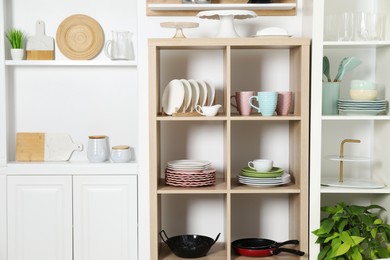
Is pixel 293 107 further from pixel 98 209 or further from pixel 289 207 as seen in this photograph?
pixel 98 209

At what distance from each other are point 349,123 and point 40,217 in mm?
1764

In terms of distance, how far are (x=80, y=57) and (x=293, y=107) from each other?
3.96 feet

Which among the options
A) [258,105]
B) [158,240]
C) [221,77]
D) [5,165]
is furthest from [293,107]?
[5,165]

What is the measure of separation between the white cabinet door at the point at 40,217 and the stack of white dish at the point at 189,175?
57 cm

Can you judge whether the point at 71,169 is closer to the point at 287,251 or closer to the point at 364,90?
the point at 287,251

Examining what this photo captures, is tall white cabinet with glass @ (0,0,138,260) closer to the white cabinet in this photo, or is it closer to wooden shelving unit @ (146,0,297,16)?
the white cabinet

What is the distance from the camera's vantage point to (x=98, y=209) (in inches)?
140

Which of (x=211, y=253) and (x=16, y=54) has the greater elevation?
(x=16, y=54)

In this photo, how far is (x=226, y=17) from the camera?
11.0 feet

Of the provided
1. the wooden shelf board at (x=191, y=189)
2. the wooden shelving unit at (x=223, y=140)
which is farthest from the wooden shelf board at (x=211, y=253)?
the wooden shelf board at (x=191, y=189)

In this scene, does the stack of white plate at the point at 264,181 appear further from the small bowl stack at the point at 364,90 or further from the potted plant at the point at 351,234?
the small bowl stack at the point at 364,90

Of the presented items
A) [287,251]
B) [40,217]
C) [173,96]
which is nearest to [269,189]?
[287,251]

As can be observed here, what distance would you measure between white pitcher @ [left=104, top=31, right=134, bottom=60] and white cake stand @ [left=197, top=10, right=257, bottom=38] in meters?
0.47

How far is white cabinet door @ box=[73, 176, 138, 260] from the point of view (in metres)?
3.55
